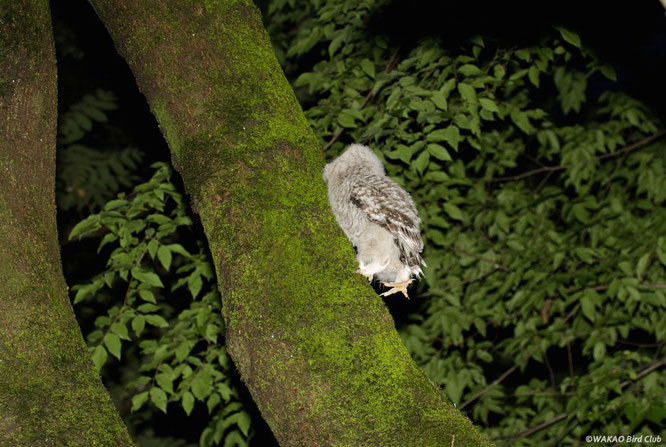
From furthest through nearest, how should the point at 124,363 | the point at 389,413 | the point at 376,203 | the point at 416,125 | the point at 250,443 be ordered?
the point at 124,363 → the point at 250,443 → the point at 416,125 → the point at 376,203 → the point at 389,413

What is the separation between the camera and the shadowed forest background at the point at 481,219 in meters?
4.54

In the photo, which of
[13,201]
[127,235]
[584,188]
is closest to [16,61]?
[13,201]

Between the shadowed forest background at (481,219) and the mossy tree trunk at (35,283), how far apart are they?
6.45 ft

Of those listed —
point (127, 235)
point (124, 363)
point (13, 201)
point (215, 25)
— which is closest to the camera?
point (13, 201)

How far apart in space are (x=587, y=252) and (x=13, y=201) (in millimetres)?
4848


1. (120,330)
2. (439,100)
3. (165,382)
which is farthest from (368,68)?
(165,382)

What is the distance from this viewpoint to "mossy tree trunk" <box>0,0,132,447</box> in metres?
1.84

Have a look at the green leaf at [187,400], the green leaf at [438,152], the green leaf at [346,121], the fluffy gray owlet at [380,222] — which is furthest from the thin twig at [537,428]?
the green leaf at [346,121]

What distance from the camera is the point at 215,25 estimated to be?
2.47 meters

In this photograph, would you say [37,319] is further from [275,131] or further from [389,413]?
[389,413]

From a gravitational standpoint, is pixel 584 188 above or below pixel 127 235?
below

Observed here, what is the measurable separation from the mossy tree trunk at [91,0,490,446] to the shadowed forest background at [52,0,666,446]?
198cm

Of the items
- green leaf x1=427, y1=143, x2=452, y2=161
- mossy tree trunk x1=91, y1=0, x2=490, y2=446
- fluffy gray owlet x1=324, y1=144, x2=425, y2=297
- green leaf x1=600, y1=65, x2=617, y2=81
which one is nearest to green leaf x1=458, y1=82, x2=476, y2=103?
green leaf x1=427, y1=143, x2=452, y2=161

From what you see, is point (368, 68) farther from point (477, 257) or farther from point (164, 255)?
point (477, 257)
